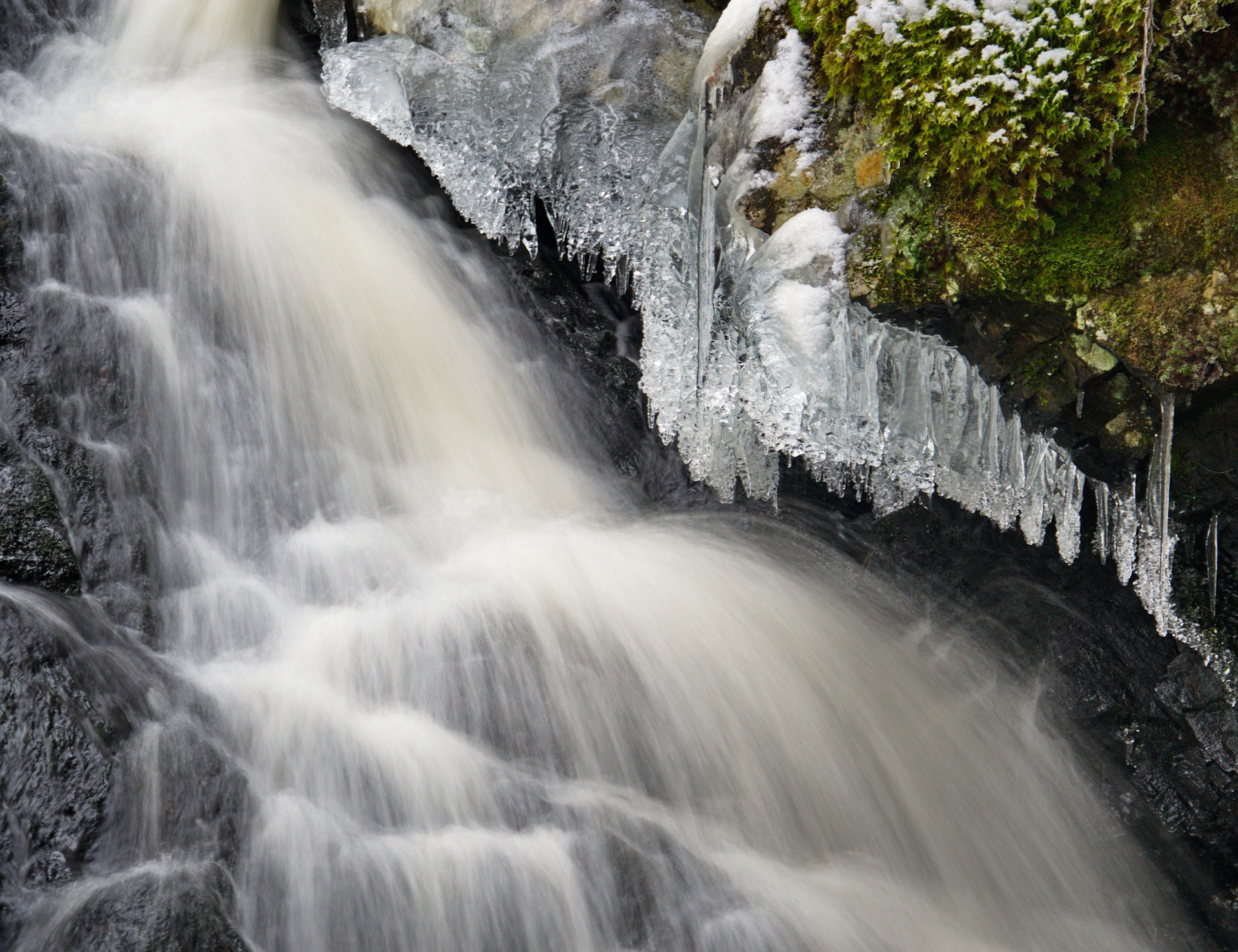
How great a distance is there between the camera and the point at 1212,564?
167 inches

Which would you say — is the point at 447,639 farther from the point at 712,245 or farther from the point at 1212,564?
the point at 1212,564

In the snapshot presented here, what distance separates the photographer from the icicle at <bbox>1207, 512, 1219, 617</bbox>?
4176 mm

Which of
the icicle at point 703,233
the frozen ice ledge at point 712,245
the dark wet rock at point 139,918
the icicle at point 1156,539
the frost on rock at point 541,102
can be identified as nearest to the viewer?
the dark wet rock at point 139,918

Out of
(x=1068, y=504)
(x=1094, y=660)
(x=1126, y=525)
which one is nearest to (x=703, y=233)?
(x=1068, y=504)

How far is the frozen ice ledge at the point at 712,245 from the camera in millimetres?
3771

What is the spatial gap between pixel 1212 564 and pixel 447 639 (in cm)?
355

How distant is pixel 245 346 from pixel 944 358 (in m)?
3.47

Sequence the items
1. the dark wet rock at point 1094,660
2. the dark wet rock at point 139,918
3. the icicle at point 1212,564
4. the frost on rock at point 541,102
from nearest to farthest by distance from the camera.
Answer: the dark wet rock at point 139,918
the icicle at point 1212,564
the frost on rock at point 541,102
the dark wet rock at point 1094,660

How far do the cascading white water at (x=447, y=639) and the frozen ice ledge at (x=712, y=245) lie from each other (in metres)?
0.75

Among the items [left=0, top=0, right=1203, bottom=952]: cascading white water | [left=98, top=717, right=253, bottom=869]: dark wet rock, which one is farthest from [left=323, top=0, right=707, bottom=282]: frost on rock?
[left=98, top=717, right=253, bottom=869]: dark wet rock

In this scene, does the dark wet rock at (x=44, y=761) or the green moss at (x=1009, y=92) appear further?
the green moss at (x=1009, y=92)

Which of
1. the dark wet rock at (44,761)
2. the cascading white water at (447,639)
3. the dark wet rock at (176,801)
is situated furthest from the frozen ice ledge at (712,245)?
the dark wet rock at (44,761)

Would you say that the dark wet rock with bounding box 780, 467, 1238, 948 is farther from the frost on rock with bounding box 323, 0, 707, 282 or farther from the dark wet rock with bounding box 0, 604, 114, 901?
the dark wet rock with bounding box 0, 604, 114, 901

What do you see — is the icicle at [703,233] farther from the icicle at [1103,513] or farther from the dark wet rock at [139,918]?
the dark wet rock at [139,918]
